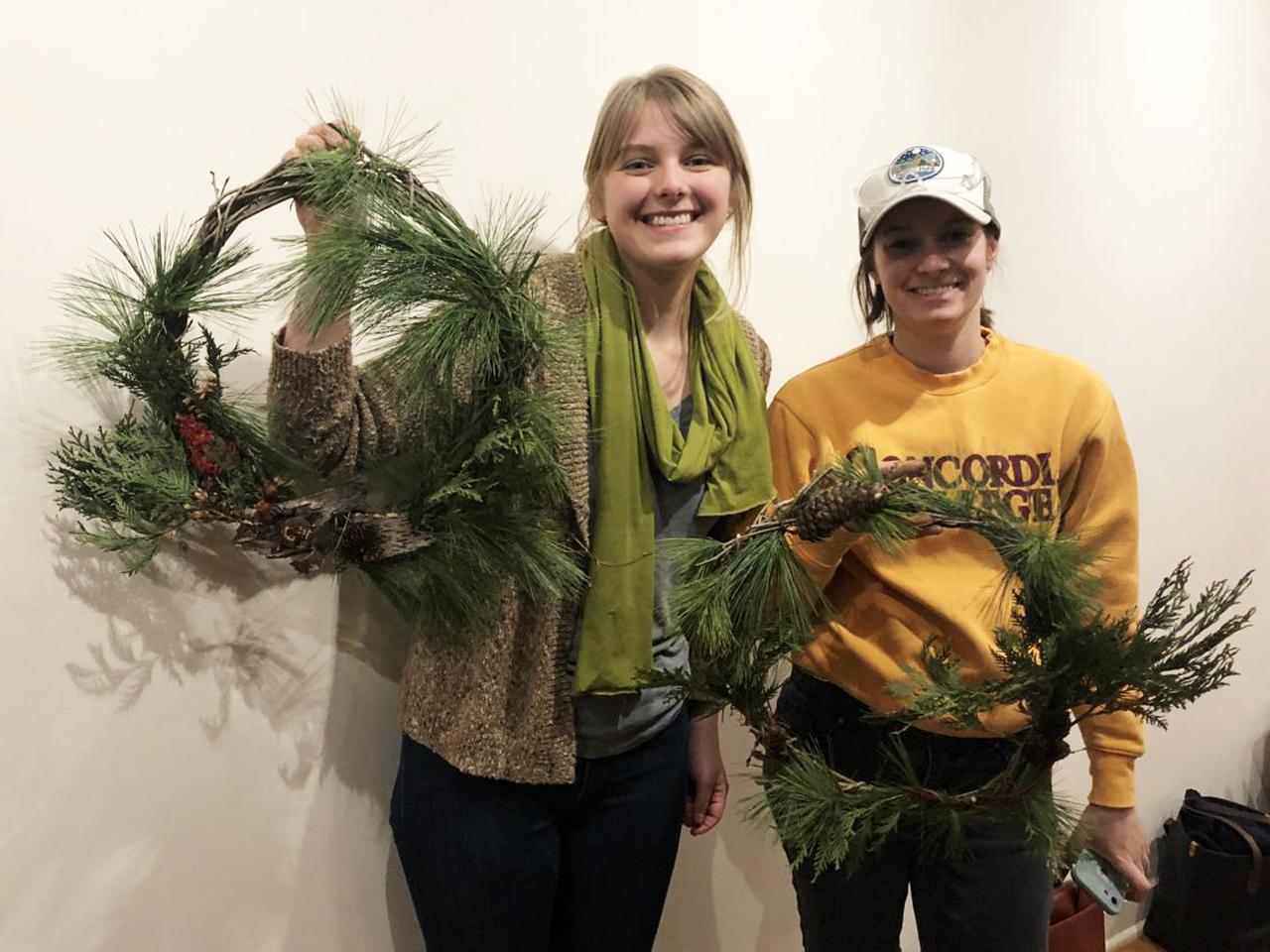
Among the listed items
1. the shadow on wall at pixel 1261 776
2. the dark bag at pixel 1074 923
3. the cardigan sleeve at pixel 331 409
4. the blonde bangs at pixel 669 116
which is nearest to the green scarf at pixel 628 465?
the blonde bangs at pixel 669 116

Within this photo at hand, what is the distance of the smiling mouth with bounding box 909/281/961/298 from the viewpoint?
0.95m

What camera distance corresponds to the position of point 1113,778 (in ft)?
3.05

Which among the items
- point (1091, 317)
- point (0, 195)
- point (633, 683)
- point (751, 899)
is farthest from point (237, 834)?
point (1091, 317)

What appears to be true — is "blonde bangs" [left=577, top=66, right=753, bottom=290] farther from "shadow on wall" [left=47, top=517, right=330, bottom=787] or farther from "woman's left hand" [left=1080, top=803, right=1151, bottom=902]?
"woman's left hand" [left=1080, top=803, right=1151, bottom=902]

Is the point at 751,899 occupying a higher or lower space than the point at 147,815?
lower

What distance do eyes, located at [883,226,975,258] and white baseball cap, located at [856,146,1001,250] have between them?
0.06ft

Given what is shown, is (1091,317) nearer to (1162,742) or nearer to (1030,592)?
(1162,742)

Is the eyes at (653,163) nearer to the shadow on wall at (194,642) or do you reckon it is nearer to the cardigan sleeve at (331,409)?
the cardigan sleeve at (331,409)

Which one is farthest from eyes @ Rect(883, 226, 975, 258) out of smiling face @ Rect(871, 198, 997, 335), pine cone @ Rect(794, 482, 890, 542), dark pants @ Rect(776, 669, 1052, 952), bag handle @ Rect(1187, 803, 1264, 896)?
bag handle @ Rect(1187, 803, 1264, 896)

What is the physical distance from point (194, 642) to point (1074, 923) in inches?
62.0

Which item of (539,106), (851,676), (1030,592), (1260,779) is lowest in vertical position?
(1260,779)

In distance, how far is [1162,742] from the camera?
1964mm

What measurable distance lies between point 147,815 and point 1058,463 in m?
1.05

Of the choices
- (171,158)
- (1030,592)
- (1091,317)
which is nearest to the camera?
(1030,592)
